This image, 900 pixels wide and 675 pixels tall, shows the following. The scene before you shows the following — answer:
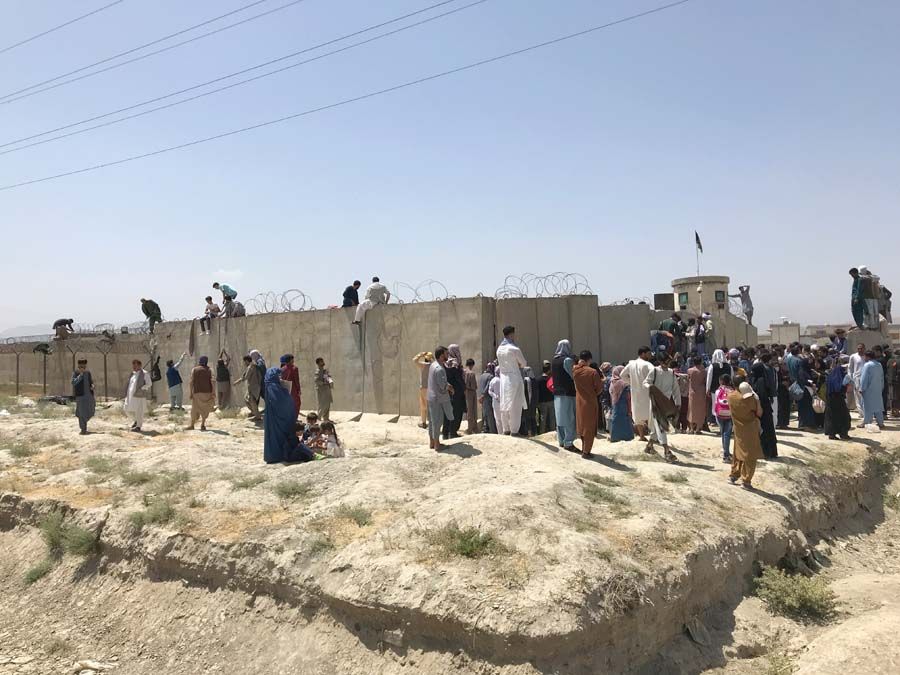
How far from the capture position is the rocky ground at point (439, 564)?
186 inches

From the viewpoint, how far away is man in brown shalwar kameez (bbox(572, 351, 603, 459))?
323 inches

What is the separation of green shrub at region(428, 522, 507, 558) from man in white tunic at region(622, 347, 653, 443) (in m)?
4.03

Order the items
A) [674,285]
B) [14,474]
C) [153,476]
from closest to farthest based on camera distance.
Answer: [153,476] → [14,474] → [674,285]

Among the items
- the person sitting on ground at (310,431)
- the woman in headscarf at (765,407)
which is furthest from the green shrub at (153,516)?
the woman in headscarf at (765,407)

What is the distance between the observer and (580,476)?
284 inches

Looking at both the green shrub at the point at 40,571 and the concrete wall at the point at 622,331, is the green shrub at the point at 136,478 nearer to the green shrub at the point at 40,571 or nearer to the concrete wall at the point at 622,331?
the green shrub at the point at 40,571

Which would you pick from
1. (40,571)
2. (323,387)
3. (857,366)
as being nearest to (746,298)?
(857,366)

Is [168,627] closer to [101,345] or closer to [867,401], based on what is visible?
[867,401]

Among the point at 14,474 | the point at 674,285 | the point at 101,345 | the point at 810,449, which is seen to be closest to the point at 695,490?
the point at 810,449

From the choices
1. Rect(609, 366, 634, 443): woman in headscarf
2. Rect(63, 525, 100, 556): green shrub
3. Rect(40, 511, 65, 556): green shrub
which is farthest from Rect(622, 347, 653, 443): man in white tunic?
Rect(40, 511, 65, 556): green shrub

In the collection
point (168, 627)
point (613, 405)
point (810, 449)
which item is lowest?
point (168, 627)

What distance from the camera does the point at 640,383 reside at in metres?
8.88

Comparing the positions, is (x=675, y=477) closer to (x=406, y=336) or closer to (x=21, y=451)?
(x=406, y=336)

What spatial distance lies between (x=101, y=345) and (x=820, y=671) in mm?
20976
